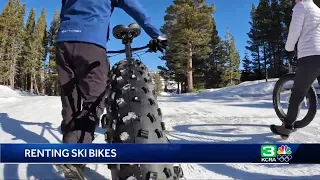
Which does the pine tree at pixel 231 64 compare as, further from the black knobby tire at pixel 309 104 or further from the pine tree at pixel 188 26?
the black knobby tire at pixel 309 104

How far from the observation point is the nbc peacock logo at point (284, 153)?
1.46 metres

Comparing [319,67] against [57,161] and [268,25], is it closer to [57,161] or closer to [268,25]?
[57,161]

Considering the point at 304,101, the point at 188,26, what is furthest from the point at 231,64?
the point at 304,101

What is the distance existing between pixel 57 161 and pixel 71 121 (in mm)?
879

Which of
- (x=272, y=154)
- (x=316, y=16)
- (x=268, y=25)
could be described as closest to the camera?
(x=272, y=154)

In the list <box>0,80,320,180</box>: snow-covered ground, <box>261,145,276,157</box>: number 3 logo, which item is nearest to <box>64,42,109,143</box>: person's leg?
<box>0,80,320,180</box>: snow-covered ground

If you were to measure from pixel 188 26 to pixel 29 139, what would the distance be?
93.7 ft

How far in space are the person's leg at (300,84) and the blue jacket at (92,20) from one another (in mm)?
1954

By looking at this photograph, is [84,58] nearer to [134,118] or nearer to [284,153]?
[134,118]

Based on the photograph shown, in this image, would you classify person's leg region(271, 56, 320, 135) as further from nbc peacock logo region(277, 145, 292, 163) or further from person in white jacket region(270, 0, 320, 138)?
nbc peacock logo region(277, 145, 292, 163)

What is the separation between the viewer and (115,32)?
2129 millimetres

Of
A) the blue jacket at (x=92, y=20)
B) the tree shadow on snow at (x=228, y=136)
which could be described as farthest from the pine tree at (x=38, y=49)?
the blue jacket at (x=92, y=20)

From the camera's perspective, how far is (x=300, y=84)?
11.3 ft

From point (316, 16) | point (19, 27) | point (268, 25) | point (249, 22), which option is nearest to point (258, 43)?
point (249, 22)
